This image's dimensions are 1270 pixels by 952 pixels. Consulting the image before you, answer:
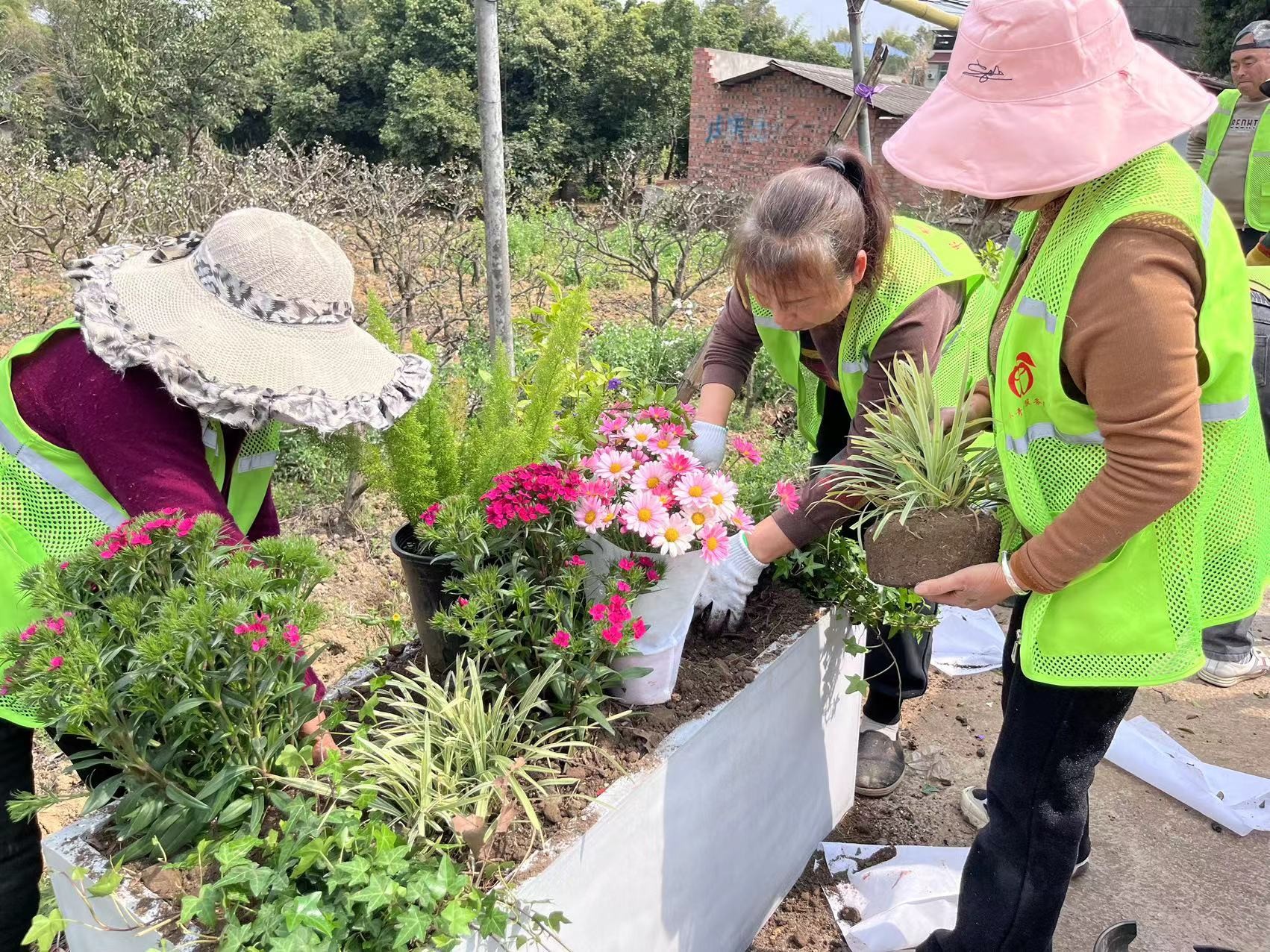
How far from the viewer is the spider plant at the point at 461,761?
4.44ft

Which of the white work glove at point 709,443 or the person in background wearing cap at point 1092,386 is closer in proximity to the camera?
the person in background wearing cap at point 1092,386

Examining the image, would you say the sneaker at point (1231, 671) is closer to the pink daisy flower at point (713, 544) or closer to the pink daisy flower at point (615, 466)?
the pink daisy flower at point (713, 544)

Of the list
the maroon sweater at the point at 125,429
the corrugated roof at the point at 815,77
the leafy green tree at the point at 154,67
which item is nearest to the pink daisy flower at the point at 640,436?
the maroon sweater at the point at 125,429

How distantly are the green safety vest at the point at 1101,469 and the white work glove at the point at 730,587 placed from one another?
1.89 ft

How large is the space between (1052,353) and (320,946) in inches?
51.5

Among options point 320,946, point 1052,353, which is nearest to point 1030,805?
point 1052,353

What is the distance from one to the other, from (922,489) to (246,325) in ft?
4.03

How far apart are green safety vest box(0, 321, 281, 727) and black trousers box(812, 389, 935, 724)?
64.3 inches

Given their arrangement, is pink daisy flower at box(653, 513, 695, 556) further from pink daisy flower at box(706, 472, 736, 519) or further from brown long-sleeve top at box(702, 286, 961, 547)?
brown long-sleeve top at box(702, 286, 961, 547)

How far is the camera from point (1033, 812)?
1576 mm

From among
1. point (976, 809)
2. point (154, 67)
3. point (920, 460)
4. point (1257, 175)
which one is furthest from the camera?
point (154, 67)

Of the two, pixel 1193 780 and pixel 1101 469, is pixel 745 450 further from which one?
pixel 1193 780

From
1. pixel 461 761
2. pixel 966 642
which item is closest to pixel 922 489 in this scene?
pixel 461 761

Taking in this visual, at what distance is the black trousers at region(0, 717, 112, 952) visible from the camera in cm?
157
